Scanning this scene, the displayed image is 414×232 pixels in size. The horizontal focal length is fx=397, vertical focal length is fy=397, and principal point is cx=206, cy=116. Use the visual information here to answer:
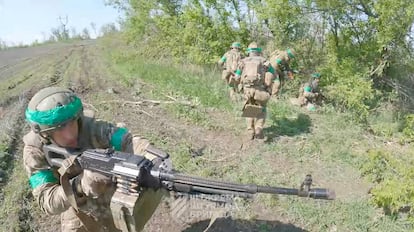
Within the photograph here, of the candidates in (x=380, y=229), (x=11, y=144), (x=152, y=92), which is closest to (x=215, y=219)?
(x=380, y=229)

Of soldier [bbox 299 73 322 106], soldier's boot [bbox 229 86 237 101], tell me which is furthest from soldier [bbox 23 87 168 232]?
soldier [bbox 299 73 322 106]

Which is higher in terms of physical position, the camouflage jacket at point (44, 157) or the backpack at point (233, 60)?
the backpack at point (233, 60)

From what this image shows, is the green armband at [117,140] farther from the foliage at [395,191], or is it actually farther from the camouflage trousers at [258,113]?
the camouflage trousers at [258,113]

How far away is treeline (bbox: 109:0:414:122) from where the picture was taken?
28.6 feet

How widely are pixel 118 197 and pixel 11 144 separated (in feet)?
15.4

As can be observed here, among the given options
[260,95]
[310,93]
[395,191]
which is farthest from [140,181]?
[310,93]

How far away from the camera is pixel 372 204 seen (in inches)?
190

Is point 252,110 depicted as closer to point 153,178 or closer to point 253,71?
point 253,71

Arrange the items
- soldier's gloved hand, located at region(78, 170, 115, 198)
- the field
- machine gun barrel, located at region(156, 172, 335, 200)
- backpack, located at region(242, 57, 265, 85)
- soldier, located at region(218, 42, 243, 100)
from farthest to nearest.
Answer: soldier, located at region(218, 42, 243, 100)
backpack, located at region(242, 57, 265, 85)
the field
soldier's gloved hand, located at region(78, 170, 115, 198)
machine gun barrel, located at region(156, 172, 335, 200)

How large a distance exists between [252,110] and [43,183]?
4.57 metres

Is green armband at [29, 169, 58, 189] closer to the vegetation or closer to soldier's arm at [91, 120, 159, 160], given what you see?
soldier's arm at [91, 120, 159, 160]

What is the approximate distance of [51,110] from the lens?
2508 mm

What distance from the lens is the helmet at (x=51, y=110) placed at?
8.25 feet

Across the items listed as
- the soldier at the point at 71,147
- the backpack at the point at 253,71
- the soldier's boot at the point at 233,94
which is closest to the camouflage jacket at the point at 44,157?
the soldier at the point at 71,147
